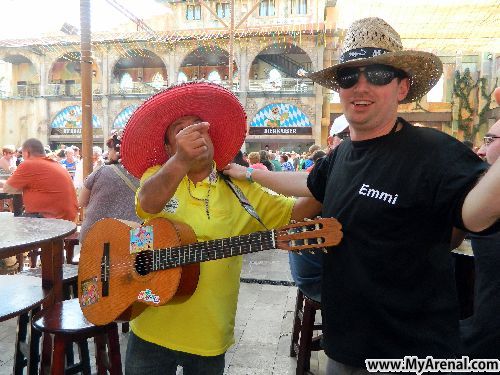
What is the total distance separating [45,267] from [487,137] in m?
2.79

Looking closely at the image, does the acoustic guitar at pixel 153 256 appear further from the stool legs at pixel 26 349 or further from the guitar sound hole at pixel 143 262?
the stool legs at pixel 26 349

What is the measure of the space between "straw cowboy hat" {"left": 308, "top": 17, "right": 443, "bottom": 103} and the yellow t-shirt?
767 millimetres

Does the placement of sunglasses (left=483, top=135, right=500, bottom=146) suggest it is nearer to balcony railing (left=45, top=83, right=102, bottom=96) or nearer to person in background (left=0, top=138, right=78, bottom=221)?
person in background (left=0, top=138, right=78, bottom=221)

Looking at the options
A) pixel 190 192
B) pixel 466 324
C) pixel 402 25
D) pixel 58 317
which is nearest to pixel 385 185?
pixel 190 192

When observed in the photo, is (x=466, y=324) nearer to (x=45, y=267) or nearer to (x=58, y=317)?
(x=58, y=317)

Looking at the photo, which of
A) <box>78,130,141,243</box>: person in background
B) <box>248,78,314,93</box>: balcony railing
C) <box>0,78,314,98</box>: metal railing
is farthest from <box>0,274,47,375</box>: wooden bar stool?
<box>248,78,314,93</box>: balcony railing

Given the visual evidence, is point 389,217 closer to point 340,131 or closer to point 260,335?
point 260,335

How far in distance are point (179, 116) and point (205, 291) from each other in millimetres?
812

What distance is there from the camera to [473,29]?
13477 mm

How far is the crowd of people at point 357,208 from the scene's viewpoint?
1419mm

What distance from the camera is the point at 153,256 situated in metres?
1.89

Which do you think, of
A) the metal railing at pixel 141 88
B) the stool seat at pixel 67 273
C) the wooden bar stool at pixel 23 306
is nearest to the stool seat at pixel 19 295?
the wooden bar stool at pixel 23 306

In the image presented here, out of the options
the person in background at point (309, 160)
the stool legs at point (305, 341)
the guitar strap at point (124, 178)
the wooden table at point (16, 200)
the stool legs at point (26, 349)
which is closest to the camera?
the stool legs at point (26, 349)

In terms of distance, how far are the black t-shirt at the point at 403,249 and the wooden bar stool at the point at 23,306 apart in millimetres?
1892
